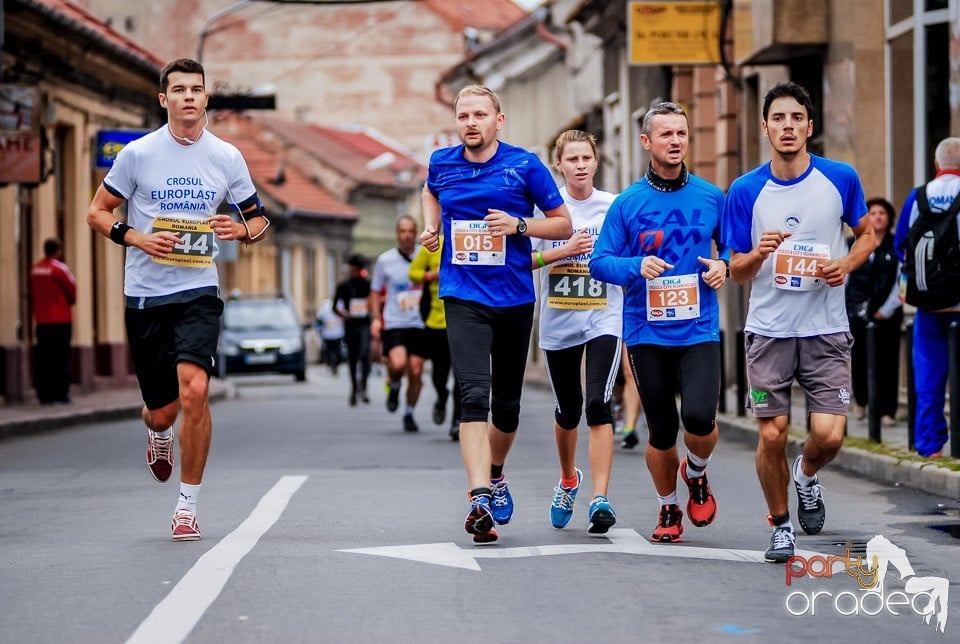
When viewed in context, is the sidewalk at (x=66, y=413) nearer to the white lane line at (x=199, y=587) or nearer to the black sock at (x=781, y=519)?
the white lane line at (x=199, y=587)


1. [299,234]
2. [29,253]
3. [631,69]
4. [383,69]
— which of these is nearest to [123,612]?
[29,253]

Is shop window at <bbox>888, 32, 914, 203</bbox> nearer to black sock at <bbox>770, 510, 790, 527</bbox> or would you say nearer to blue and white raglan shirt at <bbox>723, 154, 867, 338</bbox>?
blue and white raglan shirt at <bbox>723, 154, 867, 338</bbox>

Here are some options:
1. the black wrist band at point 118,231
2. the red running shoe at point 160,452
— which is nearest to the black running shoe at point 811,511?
the red running shoe at point 160,452

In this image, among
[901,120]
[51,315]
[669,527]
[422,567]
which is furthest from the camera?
[51,315]

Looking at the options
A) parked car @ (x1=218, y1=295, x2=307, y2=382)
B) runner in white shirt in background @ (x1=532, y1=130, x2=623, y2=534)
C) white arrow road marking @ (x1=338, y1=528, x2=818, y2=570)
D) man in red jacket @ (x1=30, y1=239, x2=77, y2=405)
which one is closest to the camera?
white arrow road marking @ (x1=338, y1=528, x2=818, y2=570)

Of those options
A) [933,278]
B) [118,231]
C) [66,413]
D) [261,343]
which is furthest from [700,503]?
[261,343]

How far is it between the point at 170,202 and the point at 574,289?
79.8 inches

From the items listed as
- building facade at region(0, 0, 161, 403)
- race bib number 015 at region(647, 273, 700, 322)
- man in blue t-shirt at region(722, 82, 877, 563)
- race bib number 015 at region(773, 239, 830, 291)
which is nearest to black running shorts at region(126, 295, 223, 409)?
race bib number 015 at region(647, 273, 700, 322)

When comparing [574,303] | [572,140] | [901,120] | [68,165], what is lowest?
[574,303]

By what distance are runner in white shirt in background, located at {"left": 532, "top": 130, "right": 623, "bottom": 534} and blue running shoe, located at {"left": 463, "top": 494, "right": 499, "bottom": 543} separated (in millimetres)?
880

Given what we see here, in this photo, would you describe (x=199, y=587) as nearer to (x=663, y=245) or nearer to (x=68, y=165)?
(x=663, y=245)

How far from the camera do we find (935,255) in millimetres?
12680

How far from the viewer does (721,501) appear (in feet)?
36.8

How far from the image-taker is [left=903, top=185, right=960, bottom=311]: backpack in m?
12.6
